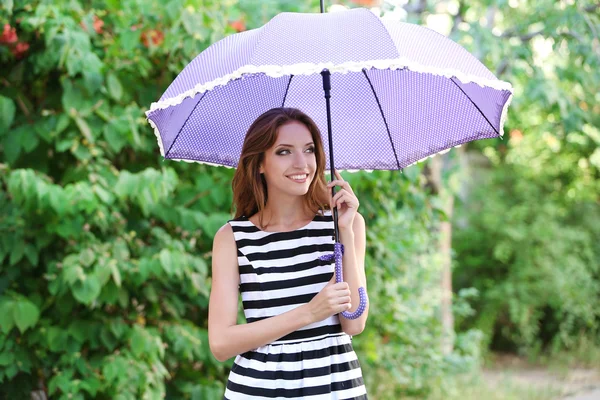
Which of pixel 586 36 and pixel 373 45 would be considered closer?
pixel 373 45

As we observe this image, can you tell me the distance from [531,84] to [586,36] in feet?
1.50

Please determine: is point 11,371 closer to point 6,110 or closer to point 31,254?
point 31,254

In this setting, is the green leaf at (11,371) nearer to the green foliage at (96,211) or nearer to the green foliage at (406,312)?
the green foliage at (96,211)

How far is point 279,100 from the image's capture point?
8.61ft

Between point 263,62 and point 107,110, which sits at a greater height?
point 107,110

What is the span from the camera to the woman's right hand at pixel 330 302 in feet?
6.63

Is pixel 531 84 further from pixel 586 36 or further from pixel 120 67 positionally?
pixel 120 67

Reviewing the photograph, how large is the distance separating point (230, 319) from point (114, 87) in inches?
71.6

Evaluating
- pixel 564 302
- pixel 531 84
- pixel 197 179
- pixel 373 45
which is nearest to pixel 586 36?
pixel 531 84

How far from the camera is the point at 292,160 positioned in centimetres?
221

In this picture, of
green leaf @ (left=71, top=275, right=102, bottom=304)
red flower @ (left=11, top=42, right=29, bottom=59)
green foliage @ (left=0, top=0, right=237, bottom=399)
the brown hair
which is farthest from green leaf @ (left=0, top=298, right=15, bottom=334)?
the brown hair

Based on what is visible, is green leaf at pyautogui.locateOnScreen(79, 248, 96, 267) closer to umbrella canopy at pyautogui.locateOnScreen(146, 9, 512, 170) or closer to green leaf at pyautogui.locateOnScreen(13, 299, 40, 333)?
green leaf at pyautogui.locateOnScreen(13, 299, 40, 333)

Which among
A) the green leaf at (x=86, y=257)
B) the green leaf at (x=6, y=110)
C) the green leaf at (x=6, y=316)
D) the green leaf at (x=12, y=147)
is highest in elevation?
the green leaf at (x=6, y=110)

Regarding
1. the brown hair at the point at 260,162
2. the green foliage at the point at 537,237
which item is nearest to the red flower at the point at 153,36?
the brown hair at the point at 260,162
